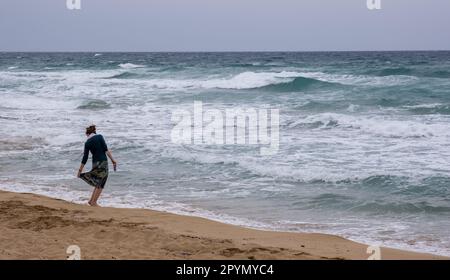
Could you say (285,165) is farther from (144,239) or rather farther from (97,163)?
(144,239)

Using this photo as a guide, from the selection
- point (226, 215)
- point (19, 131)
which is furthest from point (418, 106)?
point (226, 215)

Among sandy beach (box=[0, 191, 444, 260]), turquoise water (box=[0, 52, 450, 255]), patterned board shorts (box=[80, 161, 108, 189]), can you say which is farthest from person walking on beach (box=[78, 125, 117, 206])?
sandy beach (box=[0, 191, 444, 260])

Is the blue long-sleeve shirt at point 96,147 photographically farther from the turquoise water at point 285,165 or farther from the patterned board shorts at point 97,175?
the turquoise water at point 285,165

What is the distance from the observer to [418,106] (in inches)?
965

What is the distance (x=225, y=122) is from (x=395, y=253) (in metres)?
14.0

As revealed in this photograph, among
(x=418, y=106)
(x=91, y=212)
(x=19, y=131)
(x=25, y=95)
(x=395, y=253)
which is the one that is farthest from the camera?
(x=25, y=95)

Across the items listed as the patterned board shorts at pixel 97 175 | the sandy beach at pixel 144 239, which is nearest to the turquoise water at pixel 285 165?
the patterned board shorts at pixel 97 175

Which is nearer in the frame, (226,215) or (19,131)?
(226,215)

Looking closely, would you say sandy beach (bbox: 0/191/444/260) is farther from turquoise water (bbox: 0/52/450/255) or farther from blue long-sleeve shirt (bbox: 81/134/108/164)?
blue long-sleeve shirt (bbox: 81/134/108/164)

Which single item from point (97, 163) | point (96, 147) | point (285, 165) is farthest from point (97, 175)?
point (285, 165)

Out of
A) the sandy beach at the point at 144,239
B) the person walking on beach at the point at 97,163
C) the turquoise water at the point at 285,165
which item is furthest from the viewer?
the person walking on beach at the point at 97,163

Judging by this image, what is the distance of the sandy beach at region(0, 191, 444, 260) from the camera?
6.83m

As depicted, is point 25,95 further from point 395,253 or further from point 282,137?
point 395,253

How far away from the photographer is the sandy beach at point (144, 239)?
6.83 m
